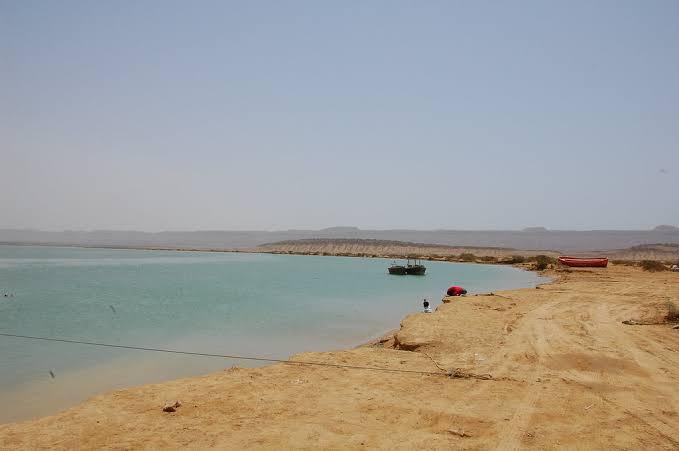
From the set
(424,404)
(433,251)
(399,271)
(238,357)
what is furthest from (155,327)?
(433,251)

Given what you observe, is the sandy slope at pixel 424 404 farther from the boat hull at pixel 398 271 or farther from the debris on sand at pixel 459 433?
the boat hull at pixel 398 271

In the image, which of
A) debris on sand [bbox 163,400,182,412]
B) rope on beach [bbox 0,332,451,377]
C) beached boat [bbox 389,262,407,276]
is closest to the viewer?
debris on sand [bbox 163,400,182,412]

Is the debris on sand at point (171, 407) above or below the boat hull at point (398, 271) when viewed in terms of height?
above

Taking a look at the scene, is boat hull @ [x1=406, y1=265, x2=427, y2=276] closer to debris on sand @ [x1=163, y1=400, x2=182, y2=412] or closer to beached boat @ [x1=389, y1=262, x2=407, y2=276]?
beached boat @ [x1=389, y1=262, x2=407, y2=276]

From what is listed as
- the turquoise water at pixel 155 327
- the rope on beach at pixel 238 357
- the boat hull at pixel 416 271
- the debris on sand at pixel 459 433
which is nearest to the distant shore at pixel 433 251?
the boat hull at pixel 416 271

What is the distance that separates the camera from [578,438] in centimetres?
636

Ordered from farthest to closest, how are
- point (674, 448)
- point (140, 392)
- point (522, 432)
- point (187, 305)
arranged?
point (187, 305), point (140, 392), point (522, 432), point (674, 448)

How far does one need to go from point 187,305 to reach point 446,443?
76.1ft

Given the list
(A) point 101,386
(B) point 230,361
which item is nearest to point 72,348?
(A) point 101,386

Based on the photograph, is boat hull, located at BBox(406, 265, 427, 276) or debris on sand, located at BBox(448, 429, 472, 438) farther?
boat hull, located at BBox(406, 265, 427, 276)

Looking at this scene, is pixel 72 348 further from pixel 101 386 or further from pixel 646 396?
pixel 646 396

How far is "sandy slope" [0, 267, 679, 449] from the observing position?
655 centimetres

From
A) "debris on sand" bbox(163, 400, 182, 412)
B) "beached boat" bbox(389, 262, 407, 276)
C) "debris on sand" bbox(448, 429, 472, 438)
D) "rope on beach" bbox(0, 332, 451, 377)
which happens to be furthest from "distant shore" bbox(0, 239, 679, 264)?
"debris on sand" bbox(163, 400, 182, 412)

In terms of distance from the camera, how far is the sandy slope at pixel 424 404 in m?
6.55
